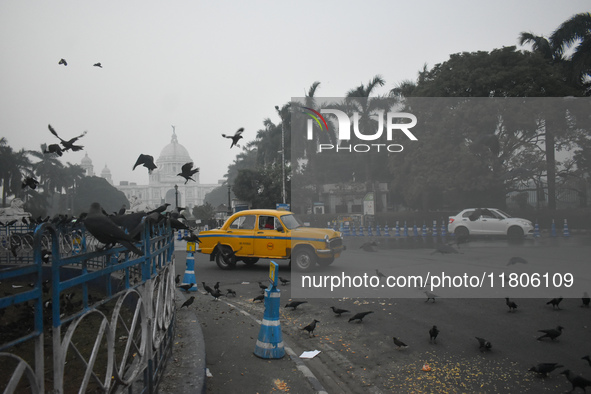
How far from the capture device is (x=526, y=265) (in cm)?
1035

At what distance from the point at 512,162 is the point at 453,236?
10.6 ft

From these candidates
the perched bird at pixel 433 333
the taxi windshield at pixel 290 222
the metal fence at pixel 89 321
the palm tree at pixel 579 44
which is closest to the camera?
the metal fence at pixel 89 321

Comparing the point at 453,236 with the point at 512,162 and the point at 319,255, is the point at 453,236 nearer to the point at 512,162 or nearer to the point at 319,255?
the point at 512,162

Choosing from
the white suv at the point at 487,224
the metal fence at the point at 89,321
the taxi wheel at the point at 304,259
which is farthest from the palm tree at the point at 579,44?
the metal fence at the point at 89,321

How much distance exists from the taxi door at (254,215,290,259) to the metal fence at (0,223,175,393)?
588cm

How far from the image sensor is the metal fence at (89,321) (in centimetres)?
181

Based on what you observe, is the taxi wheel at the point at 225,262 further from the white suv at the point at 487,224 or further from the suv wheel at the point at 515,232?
the suv wheel at the point at 515,232

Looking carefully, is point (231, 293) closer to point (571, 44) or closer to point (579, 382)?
point (579, 382)

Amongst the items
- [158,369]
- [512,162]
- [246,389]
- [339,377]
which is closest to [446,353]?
[339,377]

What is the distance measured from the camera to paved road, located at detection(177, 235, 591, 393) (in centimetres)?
445

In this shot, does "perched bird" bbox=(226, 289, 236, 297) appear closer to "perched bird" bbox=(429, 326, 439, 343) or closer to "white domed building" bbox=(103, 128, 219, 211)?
"perched bird" bbox=(429, 326, 439, 343)

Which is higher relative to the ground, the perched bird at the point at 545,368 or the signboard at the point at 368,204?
the signboard at the point at 368,204

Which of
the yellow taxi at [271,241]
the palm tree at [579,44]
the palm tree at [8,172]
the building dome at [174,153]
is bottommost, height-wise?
the yellow taxi at [271,241]

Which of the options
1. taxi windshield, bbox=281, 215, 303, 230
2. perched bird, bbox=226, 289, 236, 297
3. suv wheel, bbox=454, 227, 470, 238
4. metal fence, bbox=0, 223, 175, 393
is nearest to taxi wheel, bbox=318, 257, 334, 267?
taxi windshield, bbox=281, 215, 303, 230
